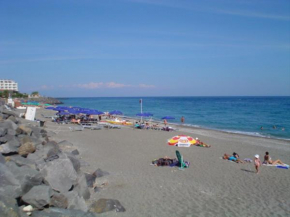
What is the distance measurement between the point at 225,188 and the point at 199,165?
9.97 ft

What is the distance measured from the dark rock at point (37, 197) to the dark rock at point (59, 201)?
0.22 m

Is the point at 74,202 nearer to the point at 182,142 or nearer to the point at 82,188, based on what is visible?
the point at 82,188

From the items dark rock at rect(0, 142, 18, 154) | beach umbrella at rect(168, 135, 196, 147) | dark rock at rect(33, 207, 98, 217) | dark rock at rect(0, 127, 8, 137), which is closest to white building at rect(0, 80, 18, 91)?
beach umbrella at rect(168, 135, 196, 147)

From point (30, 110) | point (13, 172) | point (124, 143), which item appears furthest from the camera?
point (30, 110)

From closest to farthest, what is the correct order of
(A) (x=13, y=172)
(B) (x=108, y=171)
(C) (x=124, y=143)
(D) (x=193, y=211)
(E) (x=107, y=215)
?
(A) (x=13, y=172) < (E) (x=107, y=215) < (D) (x=193, y=211) < (B) (x=108, y=171) < (C) (x=124, y=143)

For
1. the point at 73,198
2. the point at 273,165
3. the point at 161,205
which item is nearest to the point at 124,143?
the point at 273,165

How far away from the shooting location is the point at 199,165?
12.2 meters

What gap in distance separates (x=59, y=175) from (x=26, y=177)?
1.20 m

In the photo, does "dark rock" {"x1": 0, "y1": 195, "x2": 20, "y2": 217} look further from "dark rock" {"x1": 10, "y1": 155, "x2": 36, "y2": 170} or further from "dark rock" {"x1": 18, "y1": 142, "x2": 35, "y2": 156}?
"dark rock" {"x1": 18, "y1": 142, "x2": 35, "y2": 156}

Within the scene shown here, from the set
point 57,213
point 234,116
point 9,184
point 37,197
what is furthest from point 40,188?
point 234,116

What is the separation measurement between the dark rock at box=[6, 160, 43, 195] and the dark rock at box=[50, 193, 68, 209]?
0.52 m

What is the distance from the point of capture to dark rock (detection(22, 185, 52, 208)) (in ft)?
16.6

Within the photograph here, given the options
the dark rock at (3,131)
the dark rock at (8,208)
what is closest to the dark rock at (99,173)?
the dark rock at (3,131)

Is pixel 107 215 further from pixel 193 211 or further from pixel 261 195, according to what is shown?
pixel 261 195
